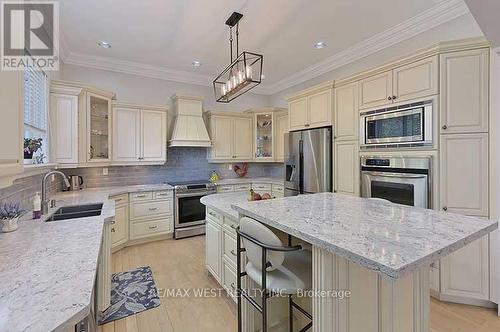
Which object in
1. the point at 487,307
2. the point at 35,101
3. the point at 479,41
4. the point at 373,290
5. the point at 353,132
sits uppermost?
the point at 479,41

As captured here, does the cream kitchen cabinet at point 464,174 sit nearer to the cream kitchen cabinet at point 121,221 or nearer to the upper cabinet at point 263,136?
the upper cabinet at point 263,136

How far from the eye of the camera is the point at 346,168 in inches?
124

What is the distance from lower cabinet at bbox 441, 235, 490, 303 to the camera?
2.12 m

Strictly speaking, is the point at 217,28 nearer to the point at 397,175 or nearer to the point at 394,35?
the point at 394,35

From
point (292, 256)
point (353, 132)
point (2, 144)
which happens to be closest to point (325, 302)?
point (292, 256)

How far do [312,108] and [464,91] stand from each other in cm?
182

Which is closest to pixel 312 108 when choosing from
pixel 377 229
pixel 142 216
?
pixel 377 229

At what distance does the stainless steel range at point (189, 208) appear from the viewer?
409 centimetres

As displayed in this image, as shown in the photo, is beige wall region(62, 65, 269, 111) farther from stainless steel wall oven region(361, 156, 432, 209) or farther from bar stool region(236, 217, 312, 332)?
bar stool region(236, 217, 312, 332)

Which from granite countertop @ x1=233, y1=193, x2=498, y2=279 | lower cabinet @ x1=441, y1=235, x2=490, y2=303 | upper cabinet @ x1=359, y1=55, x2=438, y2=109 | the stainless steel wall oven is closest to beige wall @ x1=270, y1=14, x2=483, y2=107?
upper cabinet @ x1=359, y1=55, x2=438, y2=109

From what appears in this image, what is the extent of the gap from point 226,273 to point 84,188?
2.84 m

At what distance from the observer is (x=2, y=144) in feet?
3.13

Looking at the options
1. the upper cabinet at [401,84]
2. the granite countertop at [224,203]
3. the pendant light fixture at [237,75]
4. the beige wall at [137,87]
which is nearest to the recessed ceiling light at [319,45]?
the upper cabinet at [401,84]

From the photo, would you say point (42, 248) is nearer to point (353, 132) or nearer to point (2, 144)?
point (2, 144)
